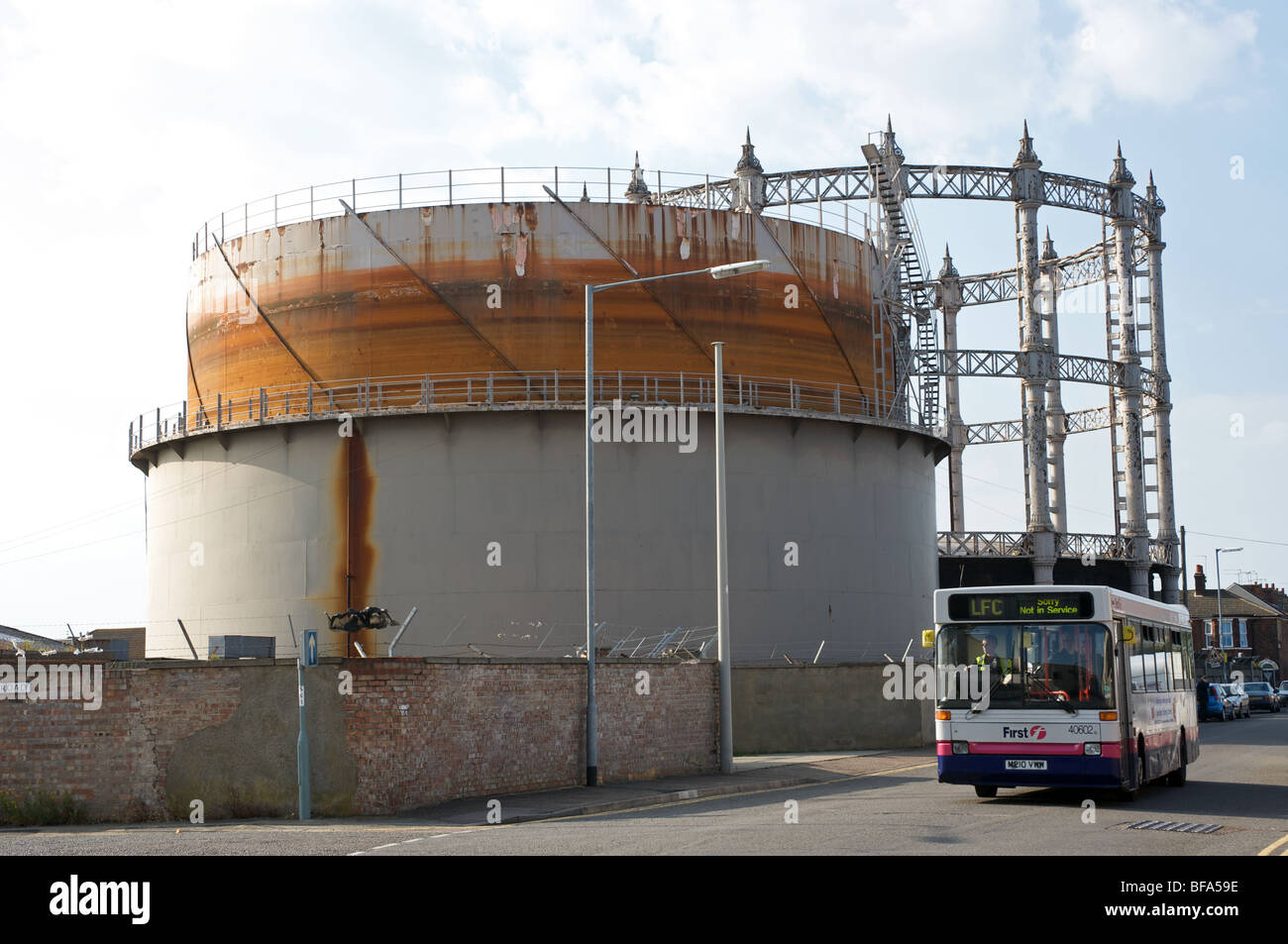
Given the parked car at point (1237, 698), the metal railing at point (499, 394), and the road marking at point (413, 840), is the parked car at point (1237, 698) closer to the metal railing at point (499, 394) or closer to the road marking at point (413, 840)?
the metal railing at point (499, 394)

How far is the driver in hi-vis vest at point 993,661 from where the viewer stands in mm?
17516

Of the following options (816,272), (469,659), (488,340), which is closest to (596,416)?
(488,340)

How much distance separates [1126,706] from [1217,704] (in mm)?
34143

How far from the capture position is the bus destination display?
17.3m

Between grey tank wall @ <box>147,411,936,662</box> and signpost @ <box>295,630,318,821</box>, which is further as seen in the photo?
grey tank wall @ <box>147,411,936,662</box>

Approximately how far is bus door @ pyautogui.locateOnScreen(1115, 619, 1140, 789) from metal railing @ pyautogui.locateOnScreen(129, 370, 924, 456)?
54.5 ft

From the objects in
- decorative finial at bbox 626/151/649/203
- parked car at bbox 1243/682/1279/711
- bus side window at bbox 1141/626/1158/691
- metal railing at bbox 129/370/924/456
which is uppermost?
decorative finial at bbox 626/151/649/203

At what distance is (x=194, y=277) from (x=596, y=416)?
1395cm

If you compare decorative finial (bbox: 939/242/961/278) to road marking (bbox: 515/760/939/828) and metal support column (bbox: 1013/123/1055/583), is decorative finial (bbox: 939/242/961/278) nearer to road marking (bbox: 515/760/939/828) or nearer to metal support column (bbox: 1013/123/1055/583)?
metal support column (bbox: 1013/123/1055/583)

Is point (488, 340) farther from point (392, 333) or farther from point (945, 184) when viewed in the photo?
point (945, 184)

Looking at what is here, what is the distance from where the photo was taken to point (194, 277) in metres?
39.6

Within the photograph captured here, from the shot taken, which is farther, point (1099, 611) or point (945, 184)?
point (945, 184)

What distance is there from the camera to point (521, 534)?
32656 mm

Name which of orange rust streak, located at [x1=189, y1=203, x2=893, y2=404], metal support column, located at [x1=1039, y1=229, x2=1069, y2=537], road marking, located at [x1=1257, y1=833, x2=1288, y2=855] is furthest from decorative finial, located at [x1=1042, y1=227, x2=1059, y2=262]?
road marking, located at [x1=1257, y1=833, x2=1288, y2=855]
